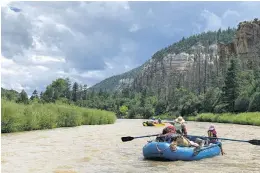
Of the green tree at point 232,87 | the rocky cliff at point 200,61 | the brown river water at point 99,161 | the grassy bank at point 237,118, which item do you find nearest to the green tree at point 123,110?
the rocky cliff at point 200,61

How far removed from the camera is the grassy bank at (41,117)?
25212 mm

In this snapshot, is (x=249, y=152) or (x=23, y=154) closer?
(x=23, y=154)

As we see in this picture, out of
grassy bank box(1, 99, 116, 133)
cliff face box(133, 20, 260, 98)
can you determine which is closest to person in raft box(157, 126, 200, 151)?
grassy bank box(1, 99, 116, 133)

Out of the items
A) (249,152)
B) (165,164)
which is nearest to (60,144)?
(165,164)

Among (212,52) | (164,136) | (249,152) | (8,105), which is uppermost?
(212,52)

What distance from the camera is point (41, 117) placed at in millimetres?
30797

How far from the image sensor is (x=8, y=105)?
986 inches

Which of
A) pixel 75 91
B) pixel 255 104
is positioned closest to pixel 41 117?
pixel 255 104

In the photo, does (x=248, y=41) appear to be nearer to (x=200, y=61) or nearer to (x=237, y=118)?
(x=200, y=61)

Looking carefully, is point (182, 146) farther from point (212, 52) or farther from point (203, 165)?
point (212, 52)

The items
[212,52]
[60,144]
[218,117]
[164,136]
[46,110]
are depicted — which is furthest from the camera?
[212,52]

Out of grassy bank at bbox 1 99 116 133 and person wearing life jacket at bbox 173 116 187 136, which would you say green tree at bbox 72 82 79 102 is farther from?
person wearing life jacket at bbox 173 116 187 136

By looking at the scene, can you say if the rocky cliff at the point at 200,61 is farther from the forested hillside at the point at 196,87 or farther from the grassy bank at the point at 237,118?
the grassy bank at the point at 237,118

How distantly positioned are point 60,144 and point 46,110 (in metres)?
11.4
